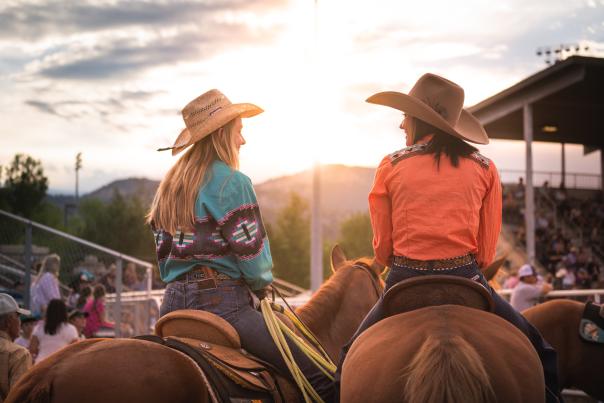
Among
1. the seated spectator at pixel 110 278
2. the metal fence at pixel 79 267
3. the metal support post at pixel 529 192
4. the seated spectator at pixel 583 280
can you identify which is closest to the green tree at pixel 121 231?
the metal support post at pixel 529 192

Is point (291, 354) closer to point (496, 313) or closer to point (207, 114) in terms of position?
point (496, 313)

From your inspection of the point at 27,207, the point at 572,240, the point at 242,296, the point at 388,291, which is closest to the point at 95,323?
the point at 242,296

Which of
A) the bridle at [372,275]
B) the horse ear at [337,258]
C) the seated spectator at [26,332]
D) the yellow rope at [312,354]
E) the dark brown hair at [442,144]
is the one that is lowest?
the seated spectator at [26,332]

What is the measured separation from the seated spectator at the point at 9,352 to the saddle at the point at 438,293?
3.11 meters

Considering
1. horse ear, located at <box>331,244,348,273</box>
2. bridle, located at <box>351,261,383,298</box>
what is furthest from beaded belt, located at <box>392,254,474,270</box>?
horse ear, located at <box>331,244,348,273</box>

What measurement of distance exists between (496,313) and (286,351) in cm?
119

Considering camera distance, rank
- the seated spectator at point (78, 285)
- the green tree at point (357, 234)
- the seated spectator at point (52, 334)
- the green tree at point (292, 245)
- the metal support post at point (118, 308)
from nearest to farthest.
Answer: the seated spectator at point (52, 334) < the metal support post at point (118, 308) < the seated spectator at point (78, 285) < the green tree at point (292, 245) < the green tree at point (357, 234)

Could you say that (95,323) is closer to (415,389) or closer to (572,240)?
(415,389)

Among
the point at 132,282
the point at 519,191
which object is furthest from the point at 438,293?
the point at 519,191

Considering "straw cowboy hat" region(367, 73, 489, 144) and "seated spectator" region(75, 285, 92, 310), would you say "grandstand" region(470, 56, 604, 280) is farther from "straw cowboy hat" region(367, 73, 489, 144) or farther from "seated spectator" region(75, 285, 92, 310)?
"straw cowboy hat" region(367, 73, 489, 144)

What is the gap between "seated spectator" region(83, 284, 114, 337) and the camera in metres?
12.5

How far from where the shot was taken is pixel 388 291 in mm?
3795

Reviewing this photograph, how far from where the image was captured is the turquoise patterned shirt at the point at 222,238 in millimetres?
4215

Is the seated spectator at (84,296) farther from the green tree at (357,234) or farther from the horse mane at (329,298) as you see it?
the green tree at (357,234)
